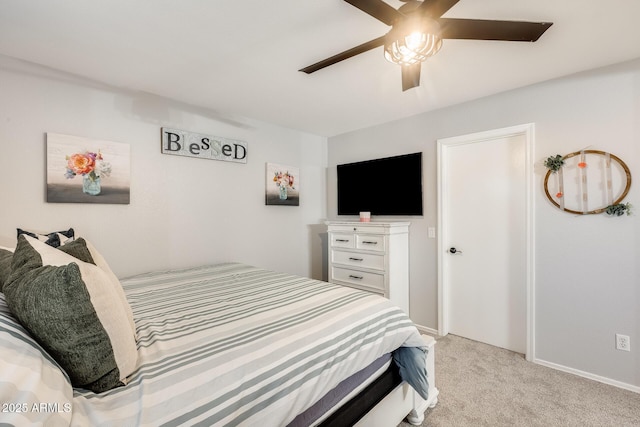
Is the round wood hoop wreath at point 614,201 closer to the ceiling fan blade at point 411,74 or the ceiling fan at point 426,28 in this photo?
the ceiling fan at point 426,28

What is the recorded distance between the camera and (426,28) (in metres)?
1.25

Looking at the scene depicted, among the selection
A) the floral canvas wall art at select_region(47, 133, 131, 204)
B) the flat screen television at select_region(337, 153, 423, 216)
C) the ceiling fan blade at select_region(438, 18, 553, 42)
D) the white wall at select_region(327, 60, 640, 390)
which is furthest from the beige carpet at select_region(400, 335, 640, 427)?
the floral canvas wall art at select_region(47, 133, 131, 204)

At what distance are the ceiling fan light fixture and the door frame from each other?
1.65 metres

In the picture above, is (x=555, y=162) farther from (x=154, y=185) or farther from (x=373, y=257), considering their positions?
(x=154, y=185)

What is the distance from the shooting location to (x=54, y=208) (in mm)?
2141

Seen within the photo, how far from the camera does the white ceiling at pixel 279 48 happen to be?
4.98 ft

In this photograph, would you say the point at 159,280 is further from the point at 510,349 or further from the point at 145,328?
the point at 510,349

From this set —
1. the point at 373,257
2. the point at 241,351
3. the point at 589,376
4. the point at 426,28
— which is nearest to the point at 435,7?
the point at 426,28

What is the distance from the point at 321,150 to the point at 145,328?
3.26 metres

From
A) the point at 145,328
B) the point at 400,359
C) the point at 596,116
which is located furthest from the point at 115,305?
the point at 596,116

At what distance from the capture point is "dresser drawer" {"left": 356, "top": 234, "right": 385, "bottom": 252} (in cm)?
295

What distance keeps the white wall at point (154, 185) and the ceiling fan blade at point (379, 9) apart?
7.25ft

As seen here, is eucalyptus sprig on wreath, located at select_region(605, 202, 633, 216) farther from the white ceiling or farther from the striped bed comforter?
the striped bed comforter

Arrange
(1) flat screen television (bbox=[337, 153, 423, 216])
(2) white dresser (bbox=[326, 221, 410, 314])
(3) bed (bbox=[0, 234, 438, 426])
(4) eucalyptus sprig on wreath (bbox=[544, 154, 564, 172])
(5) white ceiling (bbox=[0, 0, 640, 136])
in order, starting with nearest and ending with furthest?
(3) bed (bbox=[0, 234, 438, 426]) → (5) white ceiling (bbox=[0, 0, 640, 136]) → (4) eucalyptus sprig on wreath (bbox=[544, 154, 564, 172]) → (2) white dresser (bbox=[326, 221, 410, 314]) → (1) flat screen television (bbox=[337, 153, 423, 216])
